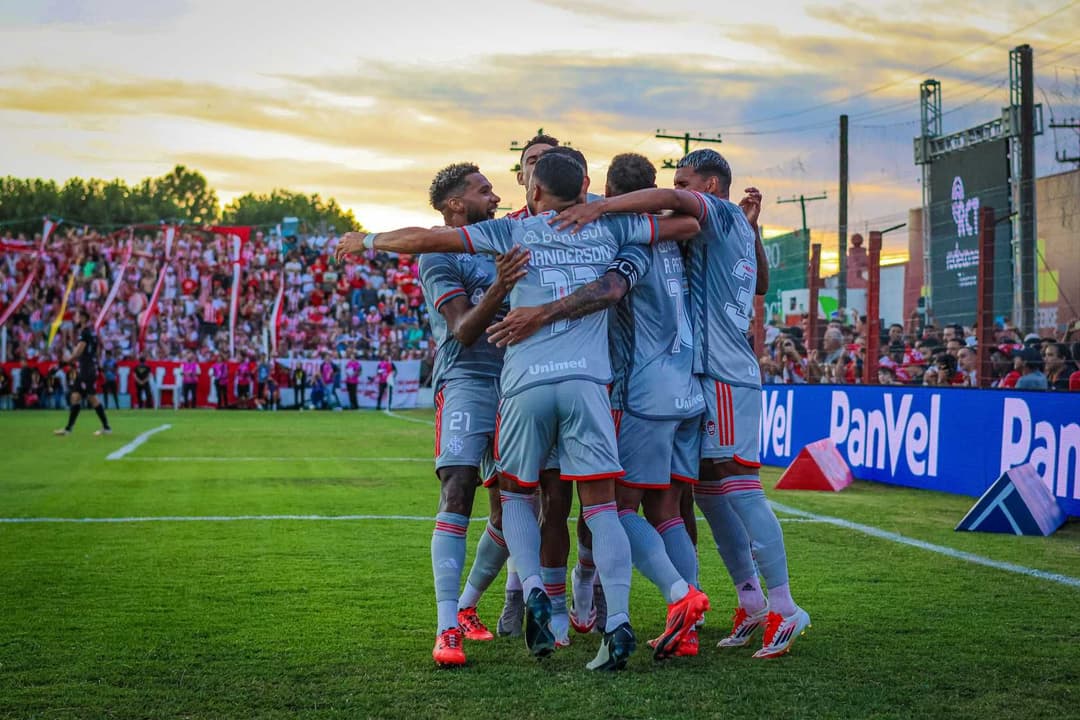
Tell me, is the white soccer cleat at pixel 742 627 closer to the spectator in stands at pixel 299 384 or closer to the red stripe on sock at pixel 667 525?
the red stripe on sock at pixel 667 525

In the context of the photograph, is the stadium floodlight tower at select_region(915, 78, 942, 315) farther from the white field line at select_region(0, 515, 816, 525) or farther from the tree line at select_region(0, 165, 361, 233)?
the tree line at select_region(0, 165, 361, 233)

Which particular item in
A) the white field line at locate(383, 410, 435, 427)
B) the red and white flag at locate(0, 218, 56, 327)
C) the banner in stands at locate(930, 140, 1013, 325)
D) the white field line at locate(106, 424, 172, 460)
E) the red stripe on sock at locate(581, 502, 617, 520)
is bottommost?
the white field line at locate(383, 410, 435, 427)

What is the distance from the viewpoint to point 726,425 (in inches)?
200

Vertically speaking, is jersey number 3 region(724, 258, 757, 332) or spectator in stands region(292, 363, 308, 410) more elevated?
A: jersey number 3 region(724, 258, 757, 332)

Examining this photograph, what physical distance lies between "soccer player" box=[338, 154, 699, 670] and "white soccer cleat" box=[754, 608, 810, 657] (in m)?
0.69

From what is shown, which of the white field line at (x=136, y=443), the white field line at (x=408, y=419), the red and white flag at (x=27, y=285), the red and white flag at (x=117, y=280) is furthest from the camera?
the red and white flag at (x=117, y=280)

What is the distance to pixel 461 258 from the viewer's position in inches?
201

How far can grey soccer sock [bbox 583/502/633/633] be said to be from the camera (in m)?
4.52

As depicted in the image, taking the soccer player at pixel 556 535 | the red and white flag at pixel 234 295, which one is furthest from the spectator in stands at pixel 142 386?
the soccer player at pixel 556 535

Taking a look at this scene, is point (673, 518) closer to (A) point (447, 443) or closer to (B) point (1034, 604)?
(A) point (447, 443)

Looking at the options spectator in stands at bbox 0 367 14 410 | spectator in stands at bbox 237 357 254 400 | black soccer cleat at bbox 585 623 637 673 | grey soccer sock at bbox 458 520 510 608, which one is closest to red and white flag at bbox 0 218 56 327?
spectator in stands at bbox 0 367 14 410

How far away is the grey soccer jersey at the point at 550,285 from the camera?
4.64m

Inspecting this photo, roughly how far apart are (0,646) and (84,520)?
4.57 metres

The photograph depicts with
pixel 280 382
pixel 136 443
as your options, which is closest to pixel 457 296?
pixel 136 443
